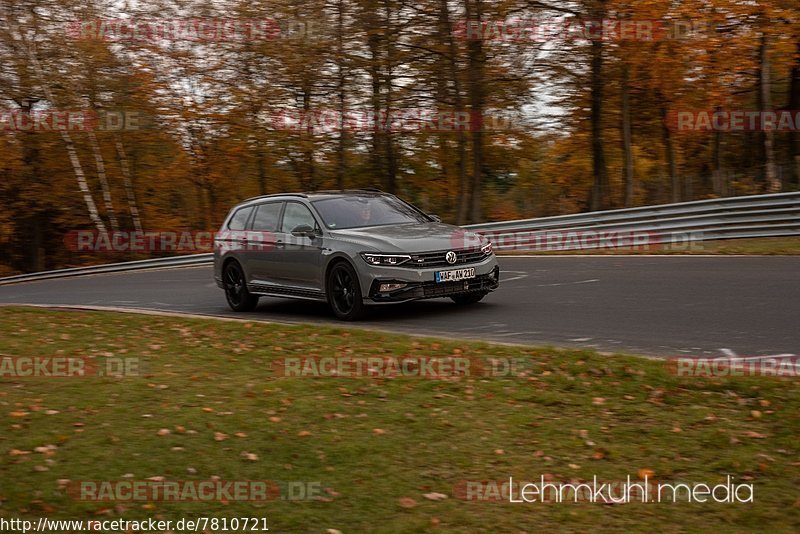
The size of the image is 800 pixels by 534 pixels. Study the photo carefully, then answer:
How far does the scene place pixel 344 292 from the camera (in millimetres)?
12453

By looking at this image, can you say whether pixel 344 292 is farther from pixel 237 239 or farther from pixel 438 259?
pixel 237 239

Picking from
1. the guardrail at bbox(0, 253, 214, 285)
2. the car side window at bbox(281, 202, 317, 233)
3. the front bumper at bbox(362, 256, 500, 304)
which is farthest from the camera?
the guardrail at bbox(0, 253, 214, 285)

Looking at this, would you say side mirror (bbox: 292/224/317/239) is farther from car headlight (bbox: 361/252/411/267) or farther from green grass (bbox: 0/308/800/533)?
green grass (bbox: 0/308/800/533)

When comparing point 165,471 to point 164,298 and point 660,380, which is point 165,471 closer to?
point 660,380

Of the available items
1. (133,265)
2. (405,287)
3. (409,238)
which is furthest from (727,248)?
(133,265)

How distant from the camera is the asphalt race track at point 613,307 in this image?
31.4ft

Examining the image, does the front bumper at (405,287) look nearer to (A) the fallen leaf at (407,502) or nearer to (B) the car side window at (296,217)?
(B) the car side window at (296,217)

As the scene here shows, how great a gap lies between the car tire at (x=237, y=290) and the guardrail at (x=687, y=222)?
918cm

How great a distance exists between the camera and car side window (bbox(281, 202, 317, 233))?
13.2 meters

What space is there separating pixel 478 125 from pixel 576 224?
7.54 metres

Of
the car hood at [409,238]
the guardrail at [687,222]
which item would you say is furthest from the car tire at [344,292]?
the guardrail at [687,222]

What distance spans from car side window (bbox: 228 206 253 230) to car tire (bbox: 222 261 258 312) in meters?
0.57

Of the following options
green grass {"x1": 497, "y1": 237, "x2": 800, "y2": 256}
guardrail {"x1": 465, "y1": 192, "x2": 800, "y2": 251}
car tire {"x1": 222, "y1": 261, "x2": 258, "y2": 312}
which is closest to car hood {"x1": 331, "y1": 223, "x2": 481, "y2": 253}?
car tire {"x1": 222, "y1": 261, "x2": 258, "y2": 312}

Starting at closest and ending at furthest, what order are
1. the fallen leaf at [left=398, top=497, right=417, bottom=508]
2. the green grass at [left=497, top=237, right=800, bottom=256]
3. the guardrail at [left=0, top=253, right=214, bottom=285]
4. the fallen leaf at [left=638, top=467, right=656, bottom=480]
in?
the fallen leaf at [left=398, top=497, right=417, bottom=508], the fallen leaf at [left=638, top=467, right=656, bottom=480], the green grass at [left=497, top=237, right=800, bottom=256], the guardrail at [left=0, top=253, right=214, bottom=285]
